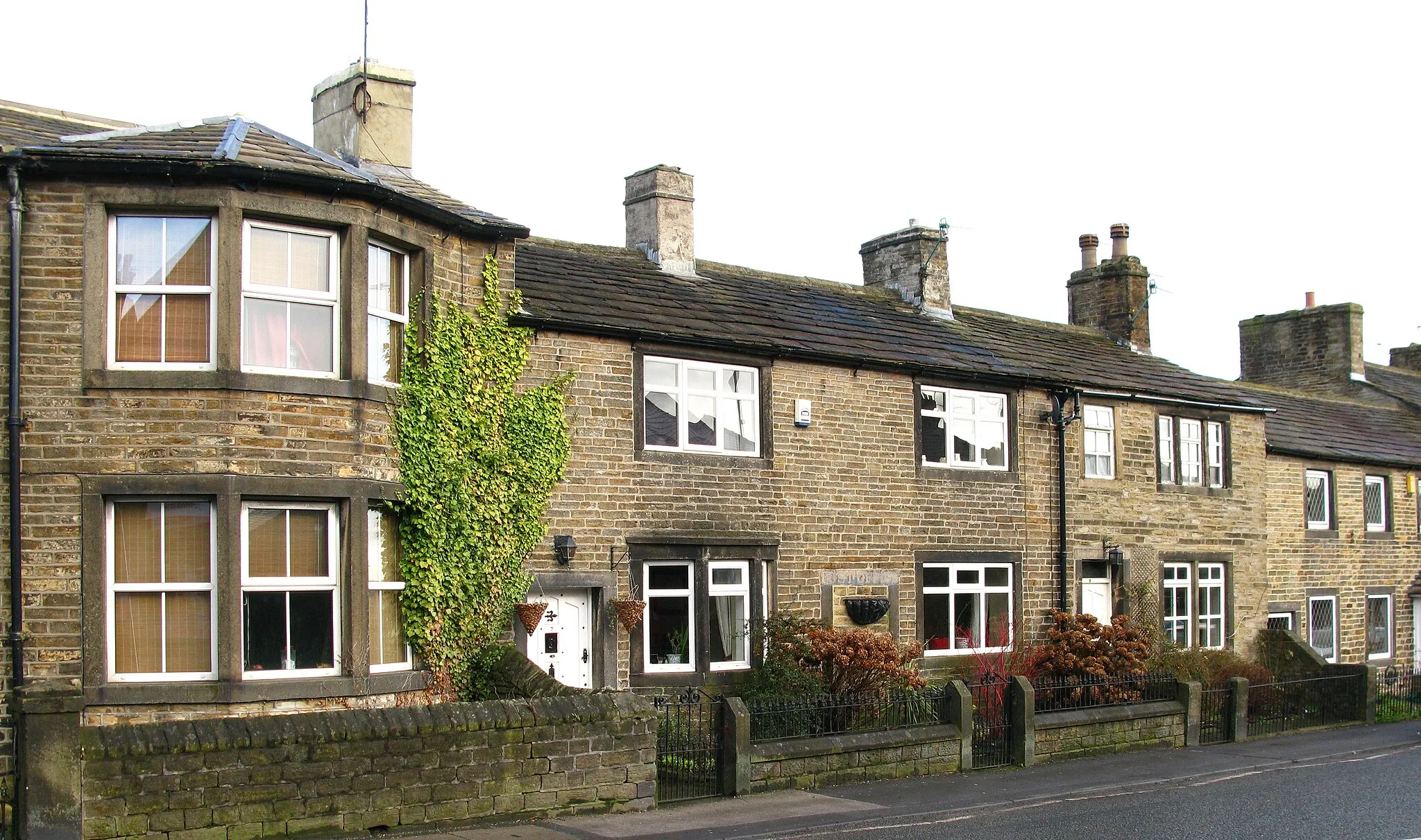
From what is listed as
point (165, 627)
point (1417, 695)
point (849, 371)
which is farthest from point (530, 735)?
point (1417, 695)

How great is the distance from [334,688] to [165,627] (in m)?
1.70

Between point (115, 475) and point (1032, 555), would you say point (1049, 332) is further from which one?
point (115, 475)

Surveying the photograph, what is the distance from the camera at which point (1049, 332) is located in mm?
26859

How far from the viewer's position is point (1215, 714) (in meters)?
20.8

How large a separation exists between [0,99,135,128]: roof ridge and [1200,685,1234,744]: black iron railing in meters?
16.5

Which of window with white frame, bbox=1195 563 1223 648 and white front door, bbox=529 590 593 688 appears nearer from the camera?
white front door, bbox=529 590 593 688

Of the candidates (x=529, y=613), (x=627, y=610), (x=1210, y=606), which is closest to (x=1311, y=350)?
(x=1210, y=606)

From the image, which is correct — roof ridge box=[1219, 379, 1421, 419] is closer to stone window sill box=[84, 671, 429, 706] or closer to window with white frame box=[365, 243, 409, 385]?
window with white frame box=[365, 243, 409, 385]

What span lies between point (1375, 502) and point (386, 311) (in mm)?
23731

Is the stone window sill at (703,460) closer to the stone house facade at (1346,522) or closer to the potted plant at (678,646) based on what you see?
the potted plant at (678,646)

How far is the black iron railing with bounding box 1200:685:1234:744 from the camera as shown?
20.3 m

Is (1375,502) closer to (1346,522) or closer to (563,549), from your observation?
(1346,522)

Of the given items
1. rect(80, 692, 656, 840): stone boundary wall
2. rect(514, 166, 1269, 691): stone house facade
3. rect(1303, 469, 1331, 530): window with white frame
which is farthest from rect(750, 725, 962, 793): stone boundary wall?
rect(1303, 469, 1331, 530): window with white frame

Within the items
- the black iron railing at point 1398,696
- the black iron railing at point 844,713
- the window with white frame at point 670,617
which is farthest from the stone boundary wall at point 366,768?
the black iron railing at point 1398,696
